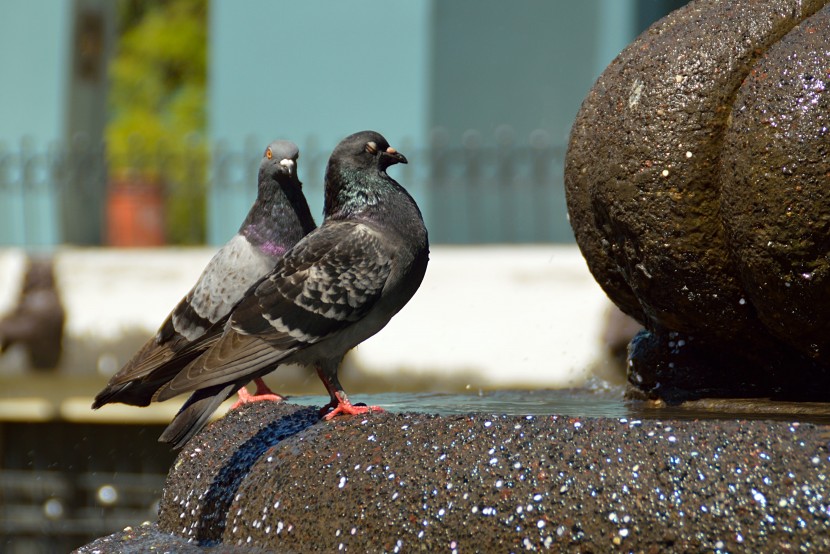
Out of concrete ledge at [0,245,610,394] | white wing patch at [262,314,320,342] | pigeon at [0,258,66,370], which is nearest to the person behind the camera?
white wing patch at [262,314,320,342]

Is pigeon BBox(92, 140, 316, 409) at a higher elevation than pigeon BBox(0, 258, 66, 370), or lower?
higher

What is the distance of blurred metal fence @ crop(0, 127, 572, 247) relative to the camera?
9977 mm

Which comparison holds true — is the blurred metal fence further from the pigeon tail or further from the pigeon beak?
the pigeon tail

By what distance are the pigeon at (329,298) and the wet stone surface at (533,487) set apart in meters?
0.23

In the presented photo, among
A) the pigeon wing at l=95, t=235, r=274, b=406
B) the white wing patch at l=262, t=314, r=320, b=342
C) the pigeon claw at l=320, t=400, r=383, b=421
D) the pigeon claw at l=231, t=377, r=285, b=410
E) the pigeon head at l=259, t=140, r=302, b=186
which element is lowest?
the pigeon claw at l=231, t=377, r=285, b=410

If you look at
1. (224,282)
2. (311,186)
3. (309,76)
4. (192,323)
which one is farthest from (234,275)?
(309,76)

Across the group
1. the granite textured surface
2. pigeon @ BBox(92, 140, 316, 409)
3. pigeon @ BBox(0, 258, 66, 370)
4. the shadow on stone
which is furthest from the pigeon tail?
pigeon @ BBox(0, 258, 66, 370)

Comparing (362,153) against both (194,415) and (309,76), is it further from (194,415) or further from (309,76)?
(309,76)

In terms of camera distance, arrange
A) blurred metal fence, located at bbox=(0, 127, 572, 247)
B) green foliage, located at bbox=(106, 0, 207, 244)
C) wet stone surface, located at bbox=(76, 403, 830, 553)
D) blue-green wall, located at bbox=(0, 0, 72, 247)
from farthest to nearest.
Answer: green foliage, located at bbox=(106, 0, 207, 244)
blue-green wall, located at bbox=(0, 0, 72, 247)
blurred metal fence, located at bbox=(0, 127, 572, 247)
wet stone surface, located at bbox=(76, 403, 830, 553)

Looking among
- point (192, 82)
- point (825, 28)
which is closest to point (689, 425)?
point (825, 28)

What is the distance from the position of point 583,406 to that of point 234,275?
131 centimetres

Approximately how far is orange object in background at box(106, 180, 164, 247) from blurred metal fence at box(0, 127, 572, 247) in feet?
0.45

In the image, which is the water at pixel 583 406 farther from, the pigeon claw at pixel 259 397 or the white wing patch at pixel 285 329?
the white wing patch at pixel 285 329

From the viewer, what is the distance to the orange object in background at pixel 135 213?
1200 cm
